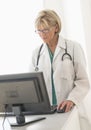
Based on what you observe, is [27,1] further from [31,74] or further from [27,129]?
[27,129]

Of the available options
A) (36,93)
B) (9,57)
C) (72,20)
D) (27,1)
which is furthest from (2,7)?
(36,93)

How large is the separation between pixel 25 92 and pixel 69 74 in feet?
1.76

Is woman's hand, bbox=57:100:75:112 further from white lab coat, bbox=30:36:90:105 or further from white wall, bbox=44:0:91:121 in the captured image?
white wall, bbox=44:0:91:121

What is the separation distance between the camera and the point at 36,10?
282 centimetres

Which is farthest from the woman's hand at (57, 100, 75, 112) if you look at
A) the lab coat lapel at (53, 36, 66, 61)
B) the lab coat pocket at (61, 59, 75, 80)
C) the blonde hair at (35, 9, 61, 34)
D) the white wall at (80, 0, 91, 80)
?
the white wall at (80, 0, 91, 80)

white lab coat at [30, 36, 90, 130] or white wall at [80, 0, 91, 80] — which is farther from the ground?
white wall at [80, 0, 91, 80]

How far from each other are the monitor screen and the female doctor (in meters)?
0.34

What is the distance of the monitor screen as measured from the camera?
1.49m

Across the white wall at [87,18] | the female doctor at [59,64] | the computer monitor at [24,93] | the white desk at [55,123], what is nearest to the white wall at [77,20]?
the white wall at [87,18]

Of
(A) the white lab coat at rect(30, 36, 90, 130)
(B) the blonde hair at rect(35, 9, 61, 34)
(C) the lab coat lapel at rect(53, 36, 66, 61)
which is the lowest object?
(A) the white lab coat at rect(30, 36, 90, 130)

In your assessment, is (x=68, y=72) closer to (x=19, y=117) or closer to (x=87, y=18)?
(x=19, y=117)

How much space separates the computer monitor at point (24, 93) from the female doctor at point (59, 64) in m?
0.34

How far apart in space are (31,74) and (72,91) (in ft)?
1.73

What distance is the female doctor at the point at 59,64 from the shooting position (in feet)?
6.39
